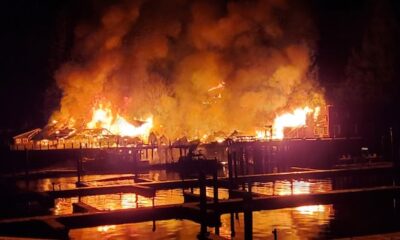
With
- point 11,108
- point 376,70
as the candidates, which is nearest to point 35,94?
point 11,108

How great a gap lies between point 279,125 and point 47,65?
2335 centimetres

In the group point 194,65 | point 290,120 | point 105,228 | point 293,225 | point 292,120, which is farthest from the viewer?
point 194,65

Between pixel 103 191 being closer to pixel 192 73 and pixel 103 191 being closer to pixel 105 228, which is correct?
pixel 105 228

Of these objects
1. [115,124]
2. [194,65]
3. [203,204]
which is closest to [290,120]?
[194,65]

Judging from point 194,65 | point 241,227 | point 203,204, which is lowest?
point 241,227

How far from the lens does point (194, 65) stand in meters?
61.1

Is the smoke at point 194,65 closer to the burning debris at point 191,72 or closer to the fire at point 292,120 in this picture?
the burning debris at point 191,72

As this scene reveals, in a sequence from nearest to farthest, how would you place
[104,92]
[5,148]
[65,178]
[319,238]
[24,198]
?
[319,238]
[24,198]
[65,178]
[5,148]
[104,92]

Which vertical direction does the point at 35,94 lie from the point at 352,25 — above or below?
below

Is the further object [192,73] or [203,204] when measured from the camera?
[192,73]

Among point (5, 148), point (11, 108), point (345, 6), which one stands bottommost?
point (5, 148)

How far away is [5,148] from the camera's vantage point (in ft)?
163

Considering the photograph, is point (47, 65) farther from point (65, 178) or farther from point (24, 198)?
point (24, 198)

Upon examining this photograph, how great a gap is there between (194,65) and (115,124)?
378 inches
